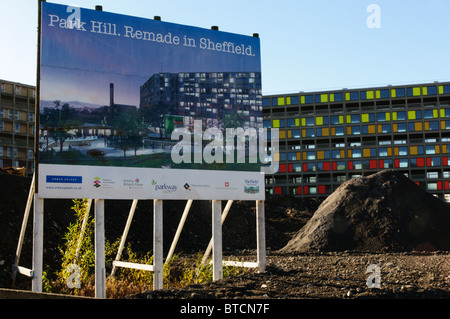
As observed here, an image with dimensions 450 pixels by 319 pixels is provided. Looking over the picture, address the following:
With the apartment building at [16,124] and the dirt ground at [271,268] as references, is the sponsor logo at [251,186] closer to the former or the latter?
the dirt ground at [271,268]

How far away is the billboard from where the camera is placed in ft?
37.0

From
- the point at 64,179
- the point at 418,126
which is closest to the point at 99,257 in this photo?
the point at 64,179

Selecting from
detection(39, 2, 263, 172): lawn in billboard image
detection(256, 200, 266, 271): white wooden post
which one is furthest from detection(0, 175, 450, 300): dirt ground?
detection(39, 2, 263, 172): lawn in billboard image

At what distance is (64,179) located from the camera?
11.1m

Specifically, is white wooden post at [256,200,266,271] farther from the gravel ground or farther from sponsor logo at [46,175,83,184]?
sponsor logo at [46,175,83,184]

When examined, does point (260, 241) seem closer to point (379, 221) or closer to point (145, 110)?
point (145, 110)

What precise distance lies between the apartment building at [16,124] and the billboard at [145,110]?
83.3 meters

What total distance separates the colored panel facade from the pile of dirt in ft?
228

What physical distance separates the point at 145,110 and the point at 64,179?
268cm
